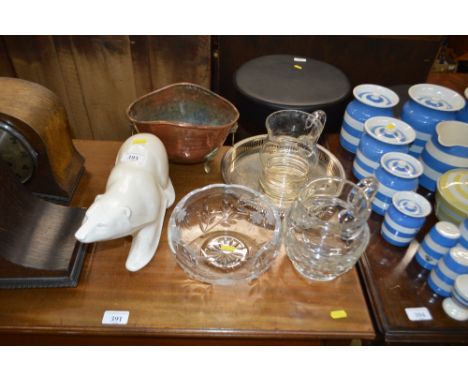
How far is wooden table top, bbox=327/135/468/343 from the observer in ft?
2.26

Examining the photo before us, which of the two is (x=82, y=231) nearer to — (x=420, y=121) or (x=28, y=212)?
(x=28, y=212)

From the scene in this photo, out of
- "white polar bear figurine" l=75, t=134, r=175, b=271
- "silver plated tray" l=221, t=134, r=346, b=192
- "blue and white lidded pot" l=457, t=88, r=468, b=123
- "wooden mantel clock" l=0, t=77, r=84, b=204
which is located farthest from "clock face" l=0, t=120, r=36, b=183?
"blue and white lidded pot" l=457, t=88, r=468, b=123

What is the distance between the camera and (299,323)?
69 cm

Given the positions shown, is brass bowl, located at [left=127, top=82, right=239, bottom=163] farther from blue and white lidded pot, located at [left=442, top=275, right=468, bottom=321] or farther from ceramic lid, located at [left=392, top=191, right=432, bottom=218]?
blue and white lidded pot, located at [left=442, top=275, right=468, bottom=321]

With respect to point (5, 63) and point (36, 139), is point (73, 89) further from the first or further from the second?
point (36, 139)

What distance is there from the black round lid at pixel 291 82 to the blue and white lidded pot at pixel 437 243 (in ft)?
1.73

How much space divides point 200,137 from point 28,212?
0.39 metres

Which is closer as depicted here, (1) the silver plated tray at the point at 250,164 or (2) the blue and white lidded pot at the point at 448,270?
(2) the blue and white lidded pot at the point at 448,270

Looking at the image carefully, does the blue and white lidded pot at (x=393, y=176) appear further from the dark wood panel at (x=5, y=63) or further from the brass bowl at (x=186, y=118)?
the dark wood panel at (x=5, y=63)

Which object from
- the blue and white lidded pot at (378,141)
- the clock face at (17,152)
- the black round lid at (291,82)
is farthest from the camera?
the black round lid at (291,82)

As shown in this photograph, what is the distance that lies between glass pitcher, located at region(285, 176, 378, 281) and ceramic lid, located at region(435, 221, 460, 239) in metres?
0.13

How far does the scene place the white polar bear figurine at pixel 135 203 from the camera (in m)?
0.65

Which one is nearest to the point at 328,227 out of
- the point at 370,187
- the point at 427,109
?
the point at 370,187

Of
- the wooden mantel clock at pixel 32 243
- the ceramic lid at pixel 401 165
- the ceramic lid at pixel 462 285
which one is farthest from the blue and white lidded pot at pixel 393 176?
the wooden mantel clock at pixel 32 243
